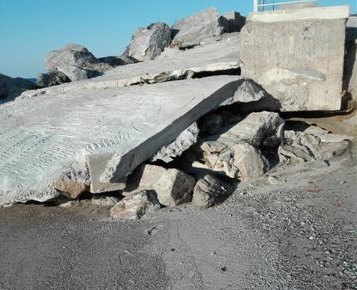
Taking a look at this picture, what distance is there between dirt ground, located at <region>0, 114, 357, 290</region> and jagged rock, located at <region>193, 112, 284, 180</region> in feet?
0.69

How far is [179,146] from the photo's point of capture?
4965mm

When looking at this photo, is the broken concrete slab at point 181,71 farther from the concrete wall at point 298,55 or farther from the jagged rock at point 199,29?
the jagged rock at point 199,29

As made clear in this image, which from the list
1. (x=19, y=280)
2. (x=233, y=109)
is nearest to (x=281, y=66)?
(x=233, y=109)

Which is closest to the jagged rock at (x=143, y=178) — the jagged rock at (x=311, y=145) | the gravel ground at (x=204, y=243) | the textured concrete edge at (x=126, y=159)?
the textured concrete edge at (x=126, y=159)

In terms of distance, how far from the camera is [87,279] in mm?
3275

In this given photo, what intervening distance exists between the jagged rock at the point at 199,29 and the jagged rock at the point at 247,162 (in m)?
4.68

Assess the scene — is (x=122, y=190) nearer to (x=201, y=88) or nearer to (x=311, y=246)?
(x=201, y=88)

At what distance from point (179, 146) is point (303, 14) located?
2.77m

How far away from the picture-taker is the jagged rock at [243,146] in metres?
5.04

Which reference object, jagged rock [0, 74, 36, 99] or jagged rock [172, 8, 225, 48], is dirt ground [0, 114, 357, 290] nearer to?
jagged rock [0, 74, 36, 99]

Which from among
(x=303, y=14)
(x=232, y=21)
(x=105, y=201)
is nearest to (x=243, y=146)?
(x=105, y=201)

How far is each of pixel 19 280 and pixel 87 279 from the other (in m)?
0.54

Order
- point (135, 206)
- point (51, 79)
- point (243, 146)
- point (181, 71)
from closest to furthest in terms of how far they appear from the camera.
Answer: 1. point (135, 206)
2. point (243, 146)
3. point (181, 71)
4. point (51, 79)

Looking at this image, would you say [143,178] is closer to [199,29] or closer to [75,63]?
[75,63]
